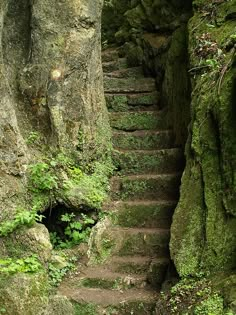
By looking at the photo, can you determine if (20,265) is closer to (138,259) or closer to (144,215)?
(138,259)

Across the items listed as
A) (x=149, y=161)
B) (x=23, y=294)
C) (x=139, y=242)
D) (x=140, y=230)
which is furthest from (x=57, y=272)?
(x=149, y=161)

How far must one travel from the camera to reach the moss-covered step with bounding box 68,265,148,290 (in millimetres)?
7121

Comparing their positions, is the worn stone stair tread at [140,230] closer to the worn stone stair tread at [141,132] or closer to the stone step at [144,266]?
the stone step at [144,266]

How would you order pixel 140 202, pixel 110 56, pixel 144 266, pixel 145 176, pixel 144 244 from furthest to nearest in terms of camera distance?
pixel 110 56 < pixel 145 176 < pixel 140 202 < pixel 144 244 < pixel 144 266

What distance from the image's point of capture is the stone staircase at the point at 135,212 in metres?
6.96

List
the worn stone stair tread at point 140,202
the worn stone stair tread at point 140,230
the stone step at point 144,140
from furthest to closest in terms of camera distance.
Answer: the stone step at point 144,140 → the worn stone stair tread at point 140,202 → the worn stone stair tread at point 140,230

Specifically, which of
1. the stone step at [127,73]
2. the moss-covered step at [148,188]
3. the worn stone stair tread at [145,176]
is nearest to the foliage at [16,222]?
the moss-covered step at [148,188]

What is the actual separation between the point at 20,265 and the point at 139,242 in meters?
2.43

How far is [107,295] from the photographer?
22.7 feet

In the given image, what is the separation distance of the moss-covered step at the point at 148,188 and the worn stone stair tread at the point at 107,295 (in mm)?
2081

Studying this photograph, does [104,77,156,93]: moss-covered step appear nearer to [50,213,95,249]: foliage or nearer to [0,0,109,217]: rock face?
[0,0,109,217]: rock face

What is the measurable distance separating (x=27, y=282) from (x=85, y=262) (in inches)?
82.0

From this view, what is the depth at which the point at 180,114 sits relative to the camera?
383 inches

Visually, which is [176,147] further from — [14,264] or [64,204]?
[14,264]
